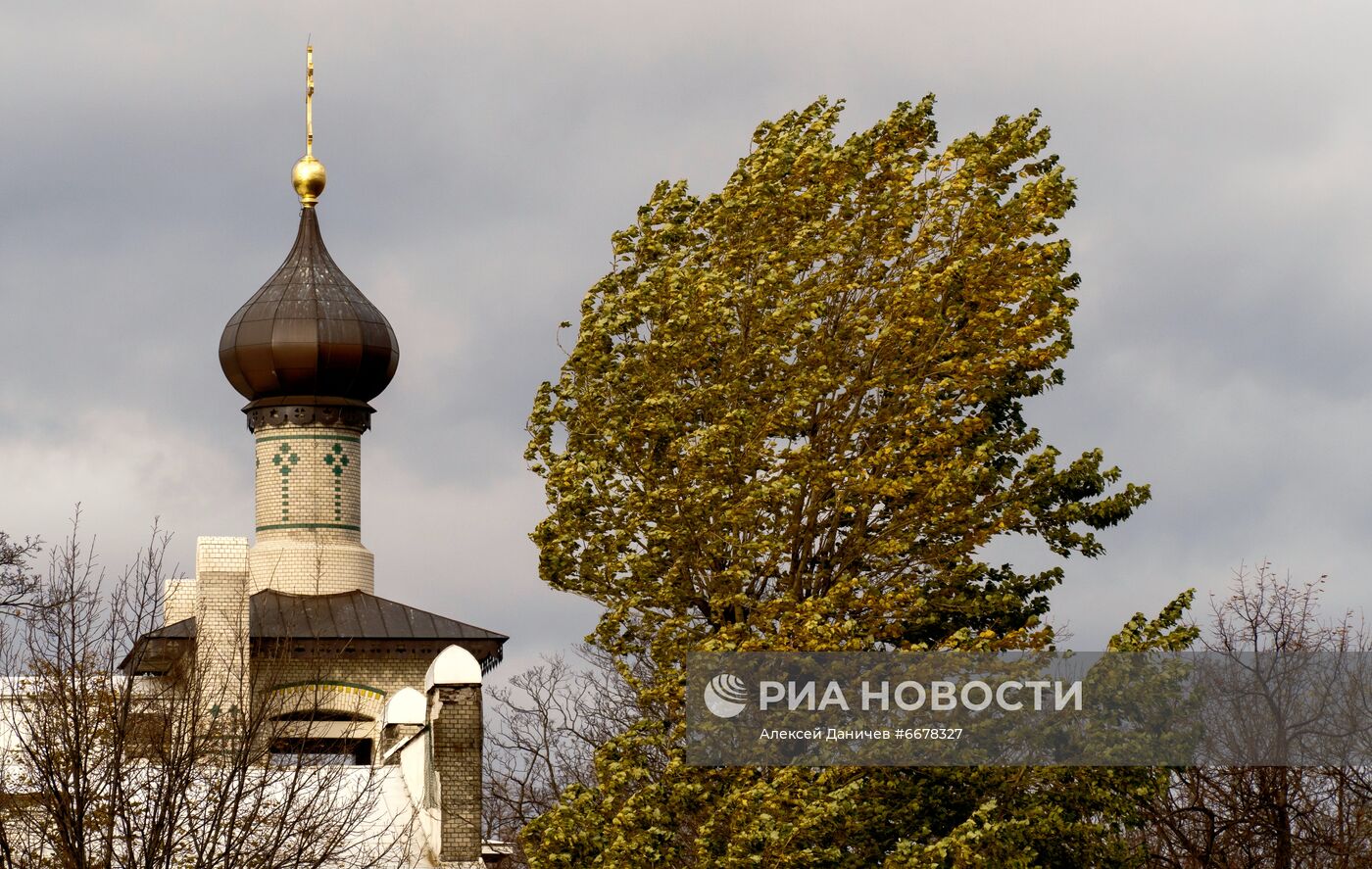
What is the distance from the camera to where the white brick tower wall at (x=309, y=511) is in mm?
36875

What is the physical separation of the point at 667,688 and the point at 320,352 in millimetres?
19904

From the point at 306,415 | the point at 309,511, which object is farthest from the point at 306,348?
the point at 309,511

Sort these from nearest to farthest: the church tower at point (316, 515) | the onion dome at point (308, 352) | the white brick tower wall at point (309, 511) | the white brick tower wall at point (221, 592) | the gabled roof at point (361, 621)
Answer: the white brick tower wall at point (221, 592) → the church tower at point (316, 515) → the gabled roof at point (361, 621) → the white brick tower wall at point (309, 511) → the onion dome at point (308, 352)

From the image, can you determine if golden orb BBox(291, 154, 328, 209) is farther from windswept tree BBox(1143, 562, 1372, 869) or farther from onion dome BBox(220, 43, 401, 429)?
windswept tree BBox(1143, 562, 1372, 869)

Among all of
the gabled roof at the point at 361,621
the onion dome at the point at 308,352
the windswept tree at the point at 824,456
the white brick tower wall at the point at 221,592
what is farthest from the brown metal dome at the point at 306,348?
the windswept tree at the point at 824,456

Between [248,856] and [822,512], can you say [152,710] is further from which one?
[822,512]

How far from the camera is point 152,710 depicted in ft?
67.6

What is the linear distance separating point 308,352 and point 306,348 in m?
0.09

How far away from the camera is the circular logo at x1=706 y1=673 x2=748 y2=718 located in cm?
1906

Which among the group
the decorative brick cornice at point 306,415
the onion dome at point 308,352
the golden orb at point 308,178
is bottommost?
the decorative brick cornice at point 306,415

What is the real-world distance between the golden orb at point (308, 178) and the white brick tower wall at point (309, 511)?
15.1ft

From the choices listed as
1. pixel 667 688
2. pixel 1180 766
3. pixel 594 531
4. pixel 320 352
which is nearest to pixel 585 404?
pixel 594 531

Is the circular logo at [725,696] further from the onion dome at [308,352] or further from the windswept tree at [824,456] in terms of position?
the onion dome at [308,352]

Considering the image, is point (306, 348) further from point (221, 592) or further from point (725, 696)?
point (725, 696)
